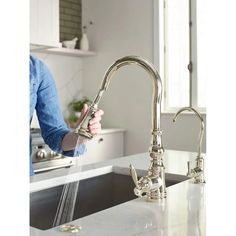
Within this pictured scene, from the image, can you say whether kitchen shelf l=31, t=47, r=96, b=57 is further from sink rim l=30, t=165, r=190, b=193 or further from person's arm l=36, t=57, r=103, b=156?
sink rim l=30, t=165, r=190, b=193

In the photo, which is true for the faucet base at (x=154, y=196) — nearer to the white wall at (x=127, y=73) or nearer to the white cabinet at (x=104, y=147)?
the white wall at (x=127, y=73)

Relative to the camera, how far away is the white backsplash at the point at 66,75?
3.03 ft

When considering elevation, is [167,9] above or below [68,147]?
above

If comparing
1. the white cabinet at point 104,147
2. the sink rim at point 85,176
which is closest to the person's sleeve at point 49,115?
the sink rim at point 85,176

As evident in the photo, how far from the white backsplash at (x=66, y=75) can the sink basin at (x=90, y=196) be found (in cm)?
23

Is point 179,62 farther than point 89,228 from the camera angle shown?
Yes

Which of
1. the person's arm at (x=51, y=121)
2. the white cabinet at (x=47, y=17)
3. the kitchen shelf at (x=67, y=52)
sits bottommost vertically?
the person's arm at (x=51, y=121)

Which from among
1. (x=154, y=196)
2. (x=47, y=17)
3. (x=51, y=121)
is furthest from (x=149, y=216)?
(x=47, y=17)

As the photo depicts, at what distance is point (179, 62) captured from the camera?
0.77 m

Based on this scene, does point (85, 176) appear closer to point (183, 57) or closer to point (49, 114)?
point (49, 114)

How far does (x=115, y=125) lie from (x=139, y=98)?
0.11 m

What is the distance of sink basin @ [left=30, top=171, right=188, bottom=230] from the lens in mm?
700
